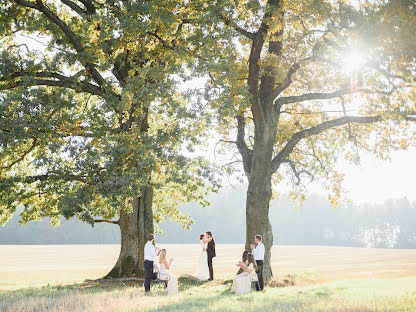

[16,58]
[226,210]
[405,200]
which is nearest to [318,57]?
[16,58]

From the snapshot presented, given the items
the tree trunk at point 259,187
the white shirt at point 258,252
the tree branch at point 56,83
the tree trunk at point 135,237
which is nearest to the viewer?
the white shirt at point 258,252

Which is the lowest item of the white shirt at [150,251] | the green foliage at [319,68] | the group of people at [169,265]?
the group of people at [169,265]

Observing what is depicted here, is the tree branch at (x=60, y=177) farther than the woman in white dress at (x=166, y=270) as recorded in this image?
Yes

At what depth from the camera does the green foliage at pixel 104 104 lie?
59.4 ft

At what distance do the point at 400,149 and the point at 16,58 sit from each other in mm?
19968

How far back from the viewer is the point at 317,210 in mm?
179500

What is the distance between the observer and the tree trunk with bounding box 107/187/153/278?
904 inches

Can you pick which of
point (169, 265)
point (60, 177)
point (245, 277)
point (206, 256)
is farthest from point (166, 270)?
point (60, 177)

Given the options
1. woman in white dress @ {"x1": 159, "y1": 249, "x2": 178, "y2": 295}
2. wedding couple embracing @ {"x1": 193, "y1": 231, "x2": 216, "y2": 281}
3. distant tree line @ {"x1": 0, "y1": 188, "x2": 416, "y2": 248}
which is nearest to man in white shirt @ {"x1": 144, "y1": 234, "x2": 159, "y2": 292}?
woman in white dress @ {"x1": 159, "y1": 249, "x2": 178, "y2": 295}

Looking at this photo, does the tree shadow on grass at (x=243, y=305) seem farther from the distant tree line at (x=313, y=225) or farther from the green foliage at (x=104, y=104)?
the distant tree line at (x=313, y=225)

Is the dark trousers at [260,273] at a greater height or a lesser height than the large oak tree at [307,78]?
lesser

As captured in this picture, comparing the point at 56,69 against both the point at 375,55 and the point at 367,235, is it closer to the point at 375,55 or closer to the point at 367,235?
the point at 375,55

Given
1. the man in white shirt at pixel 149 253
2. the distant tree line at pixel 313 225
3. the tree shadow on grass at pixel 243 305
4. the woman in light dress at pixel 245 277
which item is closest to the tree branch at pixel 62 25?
the man in white shirt at pixel 149 253

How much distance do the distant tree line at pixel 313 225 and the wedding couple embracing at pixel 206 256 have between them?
12246 centimetres
